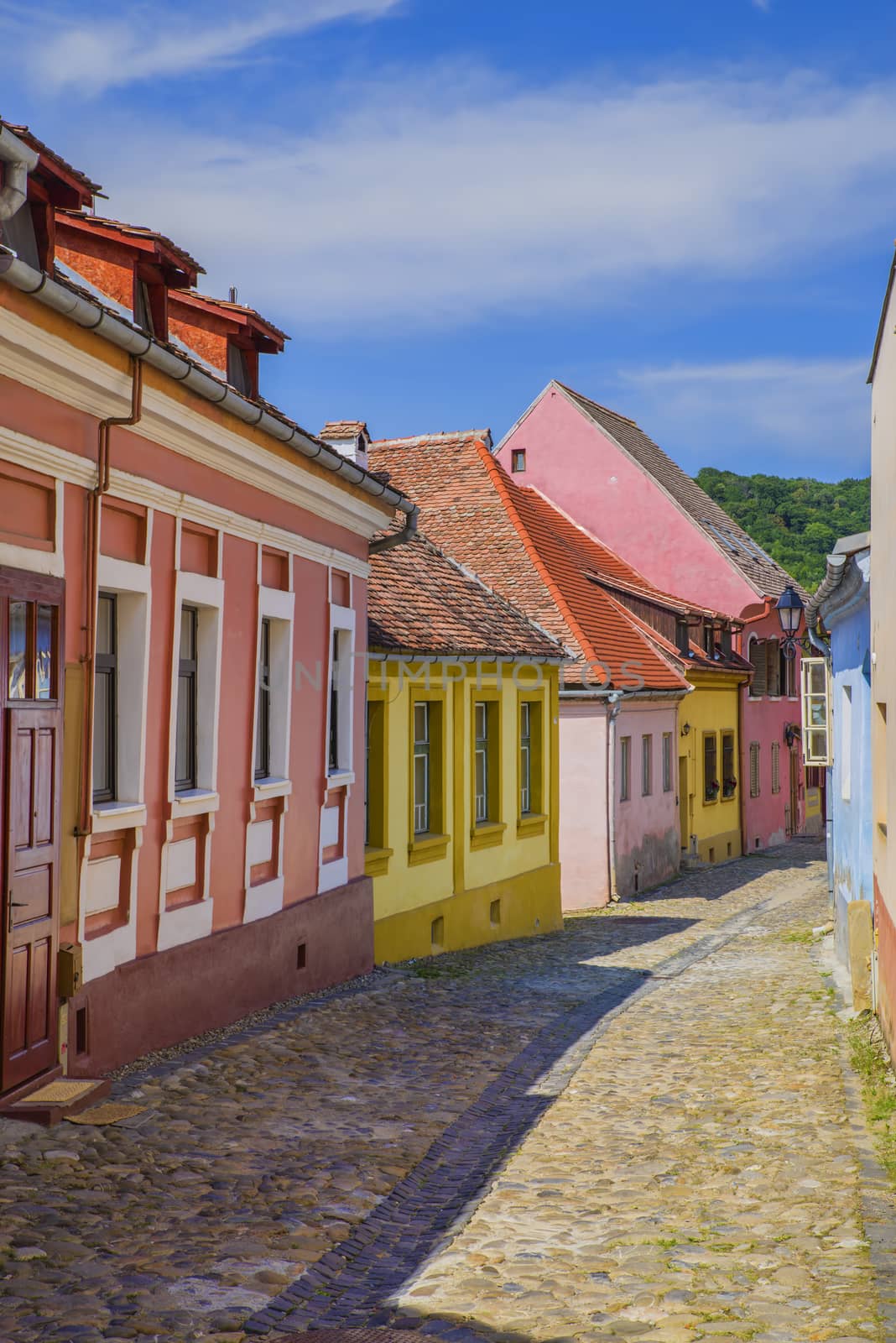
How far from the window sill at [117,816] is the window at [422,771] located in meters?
7.30

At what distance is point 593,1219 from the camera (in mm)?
6344

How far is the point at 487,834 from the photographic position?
1764cm

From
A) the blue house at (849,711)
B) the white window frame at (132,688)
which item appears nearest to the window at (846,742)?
the blue house at (849,711)

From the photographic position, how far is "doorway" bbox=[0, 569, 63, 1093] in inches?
279

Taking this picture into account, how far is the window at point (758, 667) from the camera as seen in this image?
34469 millimetres

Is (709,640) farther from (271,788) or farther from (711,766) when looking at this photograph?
(271,788)

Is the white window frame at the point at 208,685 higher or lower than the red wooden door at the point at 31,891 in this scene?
higher

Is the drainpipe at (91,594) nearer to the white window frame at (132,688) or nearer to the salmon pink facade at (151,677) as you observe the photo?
the salmon pink facade at (151,677)

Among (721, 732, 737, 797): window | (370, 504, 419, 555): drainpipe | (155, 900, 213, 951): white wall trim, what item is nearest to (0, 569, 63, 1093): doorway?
(155, 900, 213, 951): white wall trim

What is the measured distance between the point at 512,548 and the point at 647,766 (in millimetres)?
4938

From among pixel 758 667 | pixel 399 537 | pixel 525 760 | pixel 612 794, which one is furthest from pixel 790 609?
pixel 758 667

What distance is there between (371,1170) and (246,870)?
12.9ft

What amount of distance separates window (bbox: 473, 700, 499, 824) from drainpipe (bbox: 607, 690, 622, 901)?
5565 millimetres

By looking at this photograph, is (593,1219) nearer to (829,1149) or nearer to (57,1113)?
(829,1149)
